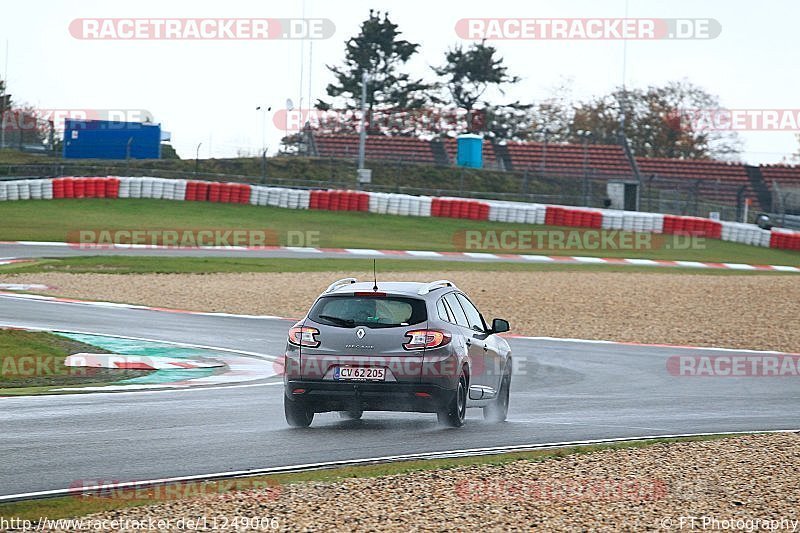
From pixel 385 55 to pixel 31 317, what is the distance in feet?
165

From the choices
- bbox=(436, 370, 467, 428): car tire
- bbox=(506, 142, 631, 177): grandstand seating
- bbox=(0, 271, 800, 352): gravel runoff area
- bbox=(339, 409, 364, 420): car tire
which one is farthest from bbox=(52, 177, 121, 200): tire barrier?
bbox=(436, 370, 467, 428): car tire

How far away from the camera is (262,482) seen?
8.15 metres

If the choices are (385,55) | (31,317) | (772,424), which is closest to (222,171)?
(385,55)

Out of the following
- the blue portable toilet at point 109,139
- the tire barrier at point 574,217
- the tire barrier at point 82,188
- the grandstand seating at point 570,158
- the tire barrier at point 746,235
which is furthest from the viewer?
the grandstand seating at point 570,158

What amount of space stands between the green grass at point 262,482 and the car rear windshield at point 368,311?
1.66 metres

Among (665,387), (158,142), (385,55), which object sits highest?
(385,55)

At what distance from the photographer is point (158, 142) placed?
49.9 metres

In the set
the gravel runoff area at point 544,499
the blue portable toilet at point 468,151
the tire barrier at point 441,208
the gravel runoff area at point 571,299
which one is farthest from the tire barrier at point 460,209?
the gravel runoff area at point 544,499

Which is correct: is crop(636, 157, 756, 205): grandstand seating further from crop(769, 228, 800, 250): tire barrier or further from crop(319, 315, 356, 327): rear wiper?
crop(319, 315, 356, 327): rear wiper

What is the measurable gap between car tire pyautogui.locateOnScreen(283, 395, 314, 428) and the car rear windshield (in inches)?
30.6

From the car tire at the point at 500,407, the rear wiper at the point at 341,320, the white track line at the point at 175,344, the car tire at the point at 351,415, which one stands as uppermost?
the rear wiper at the point at 341,320

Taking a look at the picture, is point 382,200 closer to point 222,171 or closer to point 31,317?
point 222,171

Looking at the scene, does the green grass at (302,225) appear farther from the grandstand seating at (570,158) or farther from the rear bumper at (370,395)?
the rear bumper at (370,395)

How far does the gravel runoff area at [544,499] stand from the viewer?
23.6ft
